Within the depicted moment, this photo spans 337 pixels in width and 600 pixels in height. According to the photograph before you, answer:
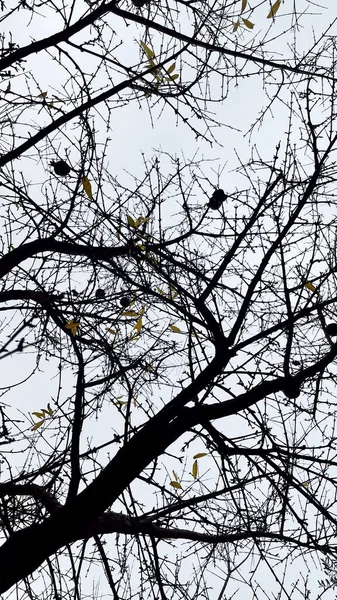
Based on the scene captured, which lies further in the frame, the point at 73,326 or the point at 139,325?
the point at 139,325

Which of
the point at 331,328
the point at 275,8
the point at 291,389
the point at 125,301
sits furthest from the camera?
the point at 125,301

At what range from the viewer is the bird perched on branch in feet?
13.3

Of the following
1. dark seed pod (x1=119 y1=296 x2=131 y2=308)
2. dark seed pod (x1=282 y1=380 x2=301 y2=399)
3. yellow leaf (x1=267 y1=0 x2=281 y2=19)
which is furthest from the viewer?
dark seed pod (x1=119 y1=296 x2=131 y2=308)

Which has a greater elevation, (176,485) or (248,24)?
(248,24)

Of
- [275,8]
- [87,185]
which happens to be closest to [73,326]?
[87,185]

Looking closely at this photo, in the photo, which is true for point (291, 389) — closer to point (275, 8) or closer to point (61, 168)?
point (61, 168)

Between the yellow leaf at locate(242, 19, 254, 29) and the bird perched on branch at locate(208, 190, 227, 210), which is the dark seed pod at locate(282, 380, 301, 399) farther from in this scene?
the yellow leaf at locate(242, 19, 254, 29)

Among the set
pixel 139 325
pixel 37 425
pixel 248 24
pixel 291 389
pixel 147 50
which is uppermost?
pixel 248 24

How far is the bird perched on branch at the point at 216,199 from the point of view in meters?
4.05

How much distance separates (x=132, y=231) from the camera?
13.1 feet

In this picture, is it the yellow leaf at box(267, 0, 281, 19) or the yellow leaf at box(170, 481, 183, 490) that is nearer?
the yellow leaf at box(267, 0, 281, 19)

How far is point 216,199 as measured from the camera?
4066 mm

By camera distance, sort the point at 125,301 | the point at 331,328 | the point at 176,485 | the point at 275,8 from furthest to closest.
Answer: the point at 125,301 → the point at 176,485 → the point at 275,8 → the point at 331,328

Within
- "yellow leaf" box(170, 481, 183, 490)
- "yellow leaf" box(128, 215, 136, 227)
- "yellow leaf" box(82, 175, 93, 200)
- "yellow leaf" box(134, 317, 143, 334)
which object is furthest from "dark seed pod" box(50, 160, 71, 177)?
"yellow leaf" box(170, 481, 183, 490)
